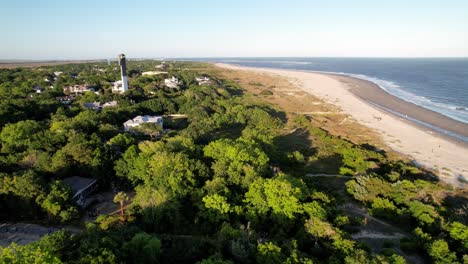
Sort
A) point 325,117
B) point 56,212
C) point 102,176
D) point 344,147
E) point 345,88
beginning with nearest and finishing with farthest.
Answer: point 56,212
point 102,176
point 344,147
point 325,117
point 345,88

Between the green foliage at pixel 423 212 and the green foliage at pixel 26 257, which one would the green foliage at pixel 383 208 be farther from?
the green foliage at pixel 26 257

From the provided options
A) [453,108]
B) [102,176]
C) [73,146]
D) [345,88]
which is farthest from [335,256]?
[345,88]

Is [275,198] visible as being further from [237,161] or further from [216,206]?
[237,161]

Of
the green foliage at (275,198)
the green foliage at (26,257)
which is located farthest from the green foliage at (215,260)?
the green foliage at (26,257)

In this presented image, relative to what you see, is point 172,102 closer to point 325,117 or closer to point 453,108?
point 325,117

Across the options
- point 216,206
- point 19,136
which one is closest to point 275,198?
point 216,206

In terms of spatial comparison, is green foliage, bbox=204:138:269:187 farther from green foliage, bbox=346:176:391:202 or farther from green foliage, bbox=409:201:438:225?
green foliage, bbox=409:201:438:225

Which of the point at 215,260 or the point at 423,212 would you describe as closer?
the point at 215,260
